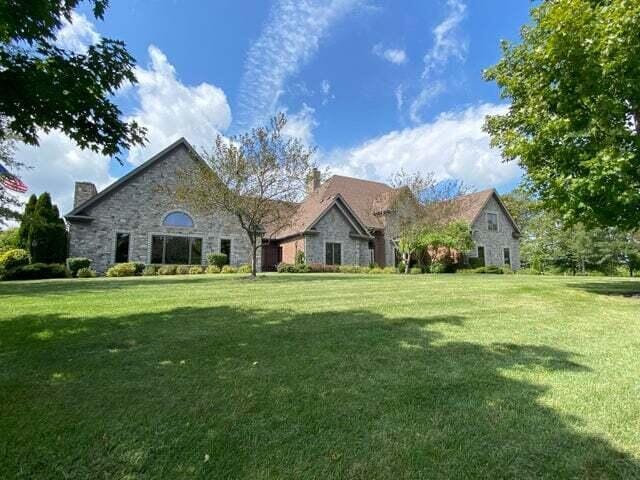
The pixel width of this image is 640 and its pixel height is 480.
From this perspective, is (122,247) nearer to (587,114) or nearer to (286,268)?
(286,268)

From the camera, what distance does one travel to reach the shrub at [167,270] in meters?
19.1

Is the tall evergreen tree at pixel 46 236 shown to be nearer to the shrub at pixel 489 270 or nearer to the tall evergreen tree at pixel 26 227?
the tall evergreen tree at pixel 26 227

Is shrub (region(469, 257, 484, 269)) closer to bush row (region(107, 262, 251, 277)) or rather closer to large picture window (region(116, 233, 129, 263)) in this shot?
bush row (region(107, 262, 251, 277))

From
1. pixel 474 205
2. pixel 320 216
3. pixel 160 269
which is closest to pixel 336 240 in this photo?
pixel 320 216

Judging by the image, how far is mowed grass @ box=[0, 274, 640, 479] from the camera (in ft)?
7.75

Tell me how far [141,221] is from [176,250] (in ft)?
8.28

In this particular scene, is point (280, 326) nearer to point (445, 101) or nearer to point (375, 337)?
point (375, 337)

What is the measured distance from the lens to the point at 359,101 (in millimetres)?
21578

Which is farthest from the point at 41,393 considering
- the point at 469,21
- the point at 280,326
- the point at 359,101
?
the point at 359,101

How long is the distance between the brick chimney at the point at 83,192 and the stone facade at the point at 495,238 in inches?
1076

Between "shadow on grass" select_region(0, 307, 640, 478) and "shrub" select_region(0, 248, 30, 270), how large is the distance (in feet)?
49.0

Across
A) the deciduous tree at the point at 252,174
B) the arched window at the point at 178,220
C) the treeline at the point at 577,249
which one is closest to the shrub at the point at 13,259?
the arched window at the point at 178,220

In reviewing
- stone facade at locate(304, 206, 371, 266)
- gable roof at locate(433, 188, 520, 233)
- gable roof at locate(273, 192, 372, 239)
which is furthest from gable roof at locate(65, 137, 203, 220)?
gable roof at locate(433, 188, 520, 233)

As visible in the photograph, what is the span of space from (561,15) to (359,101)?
1360 cm
